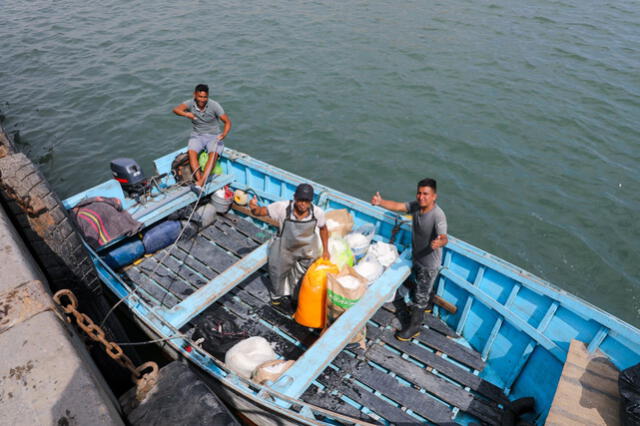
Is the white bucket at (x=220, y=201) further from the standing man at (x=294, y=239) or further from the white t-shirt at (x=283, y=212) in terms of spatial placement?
the white t-shirt at (x=283, y=212)

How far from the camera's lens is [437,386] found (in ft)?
17.1

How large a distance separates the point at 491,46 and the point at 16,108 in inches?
806

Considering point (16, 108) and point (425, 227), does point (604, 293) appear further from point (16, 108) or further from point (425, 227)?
point (16, 108)

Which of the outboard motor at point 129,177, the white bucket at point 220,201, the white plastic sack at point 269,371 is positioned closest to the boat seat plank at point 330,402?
the white plastic sack at point 269,371

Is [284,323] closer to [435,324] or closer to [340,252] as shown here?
[340,252]

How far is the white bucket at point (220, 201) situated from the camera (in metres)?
7.84

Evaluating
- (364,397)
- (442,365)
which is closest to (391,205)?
(442,365)

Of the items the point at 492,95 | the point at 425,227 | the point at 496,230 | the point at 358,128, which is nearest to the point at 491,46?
the point at 492,95

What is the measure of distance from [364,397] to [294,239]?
2325 mm

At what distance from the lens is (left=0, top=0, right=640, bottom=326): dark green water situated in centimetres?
1038

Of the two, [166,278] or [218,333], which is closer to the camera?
[218,333]

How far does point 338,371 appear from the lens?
5.43m

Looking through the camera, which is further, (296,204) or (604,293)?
(604,293)

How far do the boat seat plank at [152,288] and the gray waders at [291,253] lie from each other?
72.5 inches
